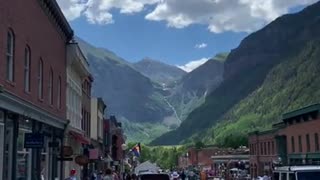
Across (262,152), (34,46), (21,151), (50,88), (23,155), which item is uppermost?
(34,46)

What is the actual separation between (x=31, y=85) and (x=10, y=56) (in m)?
4.15

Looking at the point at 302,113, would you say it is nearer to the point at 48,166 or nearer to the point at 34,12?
the point at 48,166

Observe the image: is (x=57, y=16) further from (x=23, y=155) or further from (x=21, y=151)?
(x=21, y=151)

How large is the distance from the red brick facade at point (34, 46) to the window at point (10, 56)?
0.24m

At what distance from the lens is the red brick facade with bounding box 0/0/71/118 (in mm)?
21344

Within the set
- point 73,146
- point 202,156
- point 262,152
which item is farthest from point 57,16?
point 202,156

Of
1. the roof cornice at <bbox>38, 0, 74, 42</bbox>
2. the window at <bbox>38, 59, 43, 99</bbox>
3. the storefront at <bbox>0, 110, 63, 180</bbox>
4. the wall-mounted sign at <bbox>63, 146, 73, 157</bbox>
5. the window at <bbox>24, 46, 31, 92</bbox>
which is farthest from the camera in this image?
the wall-mounted sign at <bbox>63, 146, 73, 157</bbox>

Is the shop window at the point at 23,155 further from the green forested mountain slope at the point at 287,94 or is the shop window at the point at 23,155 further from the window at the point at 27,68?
the green forested mountain slope at the point at 287,94

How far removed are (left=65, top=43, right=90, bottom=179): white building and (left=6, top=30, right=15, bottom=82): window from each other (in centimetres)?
1492

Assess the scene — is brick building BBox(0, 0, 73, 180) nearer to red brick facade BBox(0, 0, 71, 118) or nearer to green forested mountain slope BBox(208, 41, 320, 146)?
red brick facade BBox(0, 0, 71, 118)

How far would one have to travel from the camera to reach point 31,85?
86.0 ft

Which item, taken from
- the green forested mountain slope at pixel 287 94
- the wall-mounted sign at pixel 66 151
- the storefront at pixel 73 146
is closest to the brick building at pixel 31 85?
the wall-mounted sign at pixel 66 151

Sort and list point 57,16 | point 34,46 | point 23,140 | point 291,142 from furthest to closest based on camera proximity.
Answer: point 291,142, point 57,16, point 34,46, point 23,140

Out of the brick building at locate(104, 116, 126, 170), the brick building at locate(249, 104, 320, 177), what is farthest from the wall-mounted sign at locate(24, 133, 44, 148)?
the brick building at locate(104, 116, 126, 170)
